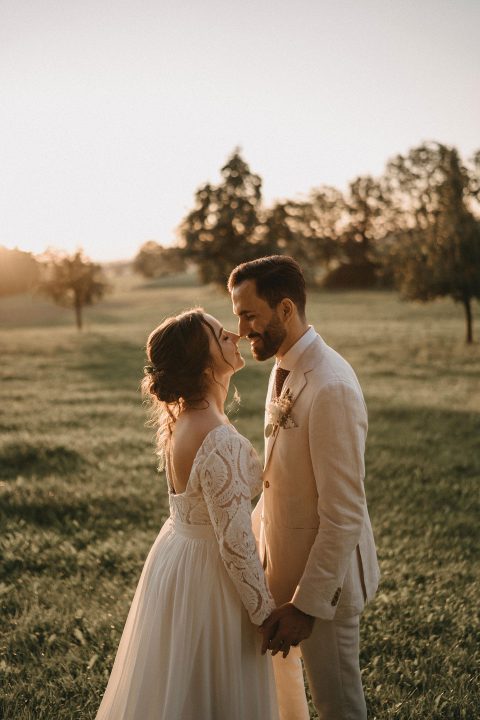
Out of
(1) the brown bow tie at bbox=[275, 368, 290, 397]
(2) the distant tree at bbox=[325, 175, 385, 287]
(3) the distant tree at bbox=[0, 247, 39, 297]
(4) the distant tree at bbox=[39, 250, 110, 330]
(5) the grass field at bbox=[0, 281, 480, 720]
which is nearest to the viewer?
(1) the brown bow tie at bbox=[275, 368, 290, 397]

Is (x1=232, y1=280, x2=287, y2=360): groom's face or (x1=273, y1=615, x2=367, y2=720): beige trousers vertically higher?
(x1=232, y1=280, x2=287, y2=360): groom's face

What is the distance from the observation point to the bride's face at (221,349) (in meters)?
3.21

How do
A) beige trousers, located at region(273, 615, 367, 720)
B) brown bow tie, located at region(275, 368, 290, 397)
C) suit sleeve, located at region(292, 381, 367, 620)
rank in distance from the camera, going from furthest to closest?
brown bow tie, located at region(275, 368, 290, 397) < beige trousers, located at region(273, 615, 367, 720) < suit sleeve, located at region(292, 381, 367, 620)

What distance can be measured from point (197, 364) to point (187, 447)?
425 millimetres

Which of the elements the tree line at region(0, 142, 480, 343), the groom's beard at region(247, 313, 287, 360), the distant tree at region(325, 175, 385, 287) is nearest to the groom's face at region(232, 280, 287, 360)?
the groom's beard at region(247, 313, 287, 360)

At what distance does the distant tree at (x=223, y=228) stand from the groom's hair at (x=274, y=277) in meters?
24.3

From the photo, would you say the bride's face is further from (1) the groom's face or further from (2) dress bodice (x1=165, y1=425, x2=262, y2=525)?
(2) dress bodice (x1=165, y1=425, x2=262, y2=525)

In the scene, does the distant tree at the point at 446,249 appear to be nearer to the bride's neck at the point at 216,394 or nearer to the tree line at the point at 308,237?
the tree line at the point at 308,237

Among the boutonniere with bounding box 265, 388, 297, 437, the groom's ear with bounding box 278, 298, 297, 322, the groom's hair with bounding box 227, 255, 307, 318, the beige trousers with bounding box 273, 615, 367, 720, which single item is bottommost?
the beige trousers with bounding box 273, 615, 367, 720

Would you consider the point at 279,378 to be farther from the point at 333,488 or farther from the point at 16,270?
the point at 16,270

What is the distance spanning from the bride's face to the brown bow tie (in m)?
0.26

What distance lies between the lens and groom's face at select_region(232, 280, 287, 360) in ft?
10.3

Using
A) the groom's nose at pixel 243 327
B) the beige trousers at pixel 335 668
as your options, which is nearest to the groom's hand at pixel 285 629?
the beige trousers at pixel 335 668

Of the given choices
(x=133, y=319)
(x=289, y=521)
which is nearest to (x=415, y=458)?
(x=289, y=521)
